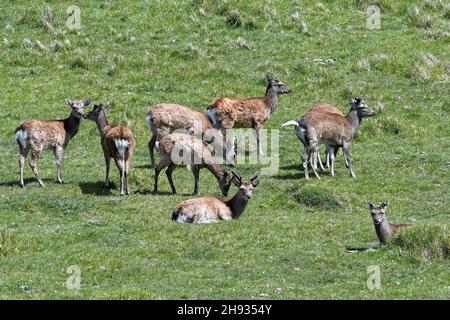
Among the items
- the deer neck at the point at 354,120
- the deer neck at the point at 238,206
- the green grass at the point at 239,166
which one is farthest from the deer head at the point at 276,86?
the deer neck at the point at 238,206

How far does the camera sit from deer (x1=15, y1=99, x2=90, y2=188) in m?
24.8

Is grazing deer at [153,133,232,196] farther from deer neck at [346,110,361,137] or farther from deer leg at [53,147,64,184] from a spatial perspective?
deer neck at [346,110,361,137]

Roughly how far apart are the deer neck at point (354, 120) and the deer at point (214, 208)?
18.0ft

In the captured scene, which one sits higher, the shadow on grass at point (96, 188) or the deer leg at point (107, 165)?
the deer leg at point (107, 165)

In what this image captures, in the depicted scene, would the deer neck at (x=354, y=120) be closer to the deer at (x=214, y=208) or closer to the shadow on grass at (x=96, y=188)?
the deer at (x=214, y=208)

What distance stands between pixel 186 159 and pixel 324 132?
371 cm

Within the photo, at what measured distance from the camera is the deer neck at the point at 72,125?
26.0 metres

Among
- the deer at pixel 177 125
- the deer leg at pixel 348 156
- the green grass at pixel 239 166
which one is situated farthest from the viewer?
the deer at pixel 177 125

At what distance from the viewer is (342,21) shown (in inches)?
1494

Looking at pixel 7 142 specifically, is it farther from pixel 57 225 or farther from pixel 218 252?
pixel 218 252

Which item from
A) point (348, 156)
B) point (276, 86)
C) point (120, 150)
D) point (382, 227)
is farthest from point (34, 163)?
point (382, 227)

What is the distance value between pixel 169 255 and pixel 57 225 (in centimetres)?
330

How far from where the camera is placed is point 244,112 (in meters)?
28.6
